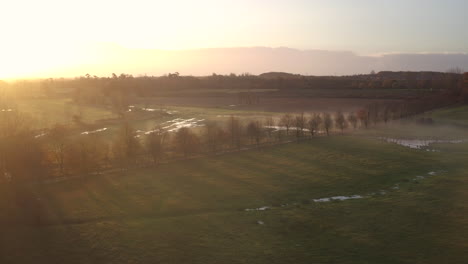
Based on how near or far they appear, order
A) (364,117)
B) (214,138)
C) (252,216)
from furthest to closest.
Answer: (364,117)
(214,138)
(252,216)

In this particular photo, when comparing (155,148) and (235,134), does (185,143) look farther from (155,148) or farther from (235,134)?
(235,134)

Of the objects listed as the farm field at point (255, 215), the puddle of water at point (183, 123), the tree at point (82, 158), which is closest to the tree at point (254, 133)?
the farm field at point (255, 215)

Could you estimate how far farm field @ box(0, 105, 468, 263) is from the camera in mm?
29125

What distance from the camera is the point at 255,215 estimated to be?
119 ft

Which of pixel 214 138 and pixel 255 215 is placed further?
pixel 214 138

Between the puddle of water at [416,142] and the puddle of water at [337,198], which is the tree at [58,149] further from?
the puddle of water at [416,142]

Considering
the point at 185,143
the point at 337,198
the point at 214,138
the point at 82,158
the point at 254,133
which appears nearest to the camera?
the point at 337,198

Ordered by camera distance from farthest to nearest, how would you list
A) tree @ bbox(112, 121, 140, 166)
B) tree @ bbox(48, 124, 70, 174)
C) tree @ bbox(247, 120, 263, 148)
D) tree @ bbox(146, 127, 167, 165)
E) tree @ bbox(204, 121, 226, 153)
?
tree @ bbox(247, 120, 263, 148) → tree @ bbox(204, 121, 226, 153) → tree @ bbox(112, 121, 140, 166) → tree @ bbox(146, 127, 167, 165) → tree @ bbox(48, 124, 70, 174)

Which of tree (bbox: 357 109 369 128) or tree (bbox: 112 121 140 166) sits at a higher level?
tree (bbox: 357 109 369 128)

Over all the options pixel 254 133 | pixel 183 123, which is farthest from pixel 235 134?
pixel 183 123

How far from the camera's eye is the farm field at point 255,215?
29.1 metres

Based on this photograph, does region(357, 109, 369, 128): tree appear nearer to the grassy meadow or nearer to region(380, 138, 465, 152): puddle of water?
region(380, 138, 465, 152): puddle of water

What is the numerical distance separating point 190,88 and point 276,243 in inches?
5705

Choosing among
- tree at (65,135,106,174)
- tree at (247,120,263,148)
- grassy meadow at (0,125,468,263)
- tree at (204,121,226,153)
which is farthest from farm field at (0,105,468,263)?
tree at (247,120,263,148)
